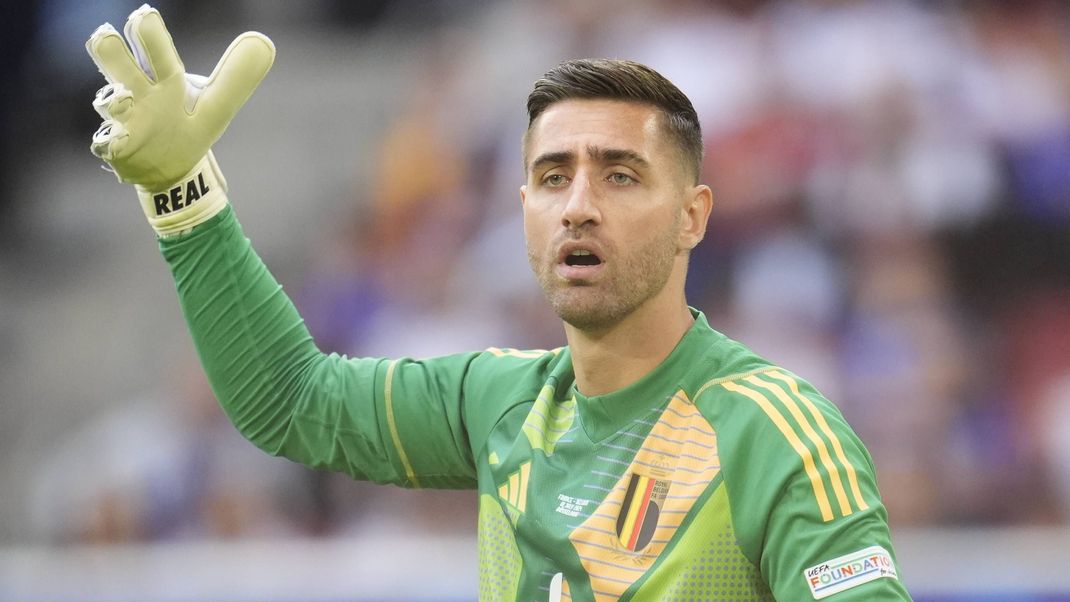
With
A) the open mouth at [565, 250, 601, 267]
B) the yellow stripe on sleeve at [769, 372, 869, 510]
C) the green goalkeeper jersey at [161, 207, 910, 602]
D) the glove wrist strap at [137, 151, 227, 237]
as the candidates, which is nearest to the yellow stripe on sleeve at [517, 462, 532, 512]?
the green goalkeeper jersey at [161, 207, 910, 602]

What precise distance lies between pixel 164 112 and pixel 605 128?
0.93m

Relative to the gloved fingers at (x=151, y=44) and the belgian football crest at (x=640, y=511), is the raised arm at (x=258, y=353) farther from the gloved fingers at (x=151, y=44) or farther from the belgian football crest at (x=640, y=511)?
the belgian football crest at (x=640, y=511)

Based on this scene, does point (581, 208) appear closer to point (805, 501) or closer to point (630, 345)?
point (630, 345)

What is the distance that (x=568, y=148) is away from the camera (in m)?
2.76

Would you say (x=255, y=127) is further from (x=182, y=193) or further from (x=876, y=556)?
(x=876, y=556)

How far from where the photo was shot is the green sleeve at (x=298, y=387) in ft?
9.98

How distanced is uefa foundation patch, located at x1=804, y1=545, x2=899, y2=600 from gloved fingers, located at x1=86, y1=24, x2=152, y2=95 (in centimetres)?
165

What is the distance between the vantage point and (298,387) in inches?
123

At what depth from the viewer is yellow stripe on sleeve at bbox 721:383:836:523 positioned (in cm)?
235

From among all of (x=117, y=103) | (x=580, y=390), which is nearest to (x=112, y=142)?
(x=117, y=103)

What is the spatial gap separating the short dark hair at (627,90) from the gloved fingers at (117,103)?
2.76ft

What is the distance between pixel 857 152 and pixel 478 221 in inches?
72.9

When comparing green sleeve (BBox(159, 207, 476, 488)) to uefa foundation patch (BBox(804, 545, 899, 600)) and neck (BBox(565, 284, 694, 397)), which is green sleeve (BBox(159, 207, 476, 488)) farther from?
uefa foundation patch (BBox(804, 545, 899, 600))

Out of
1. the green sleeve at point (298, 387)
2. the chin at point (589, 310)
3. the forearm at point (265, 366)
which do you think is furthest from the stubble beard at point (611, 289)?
the forearm at point (265, 366)
